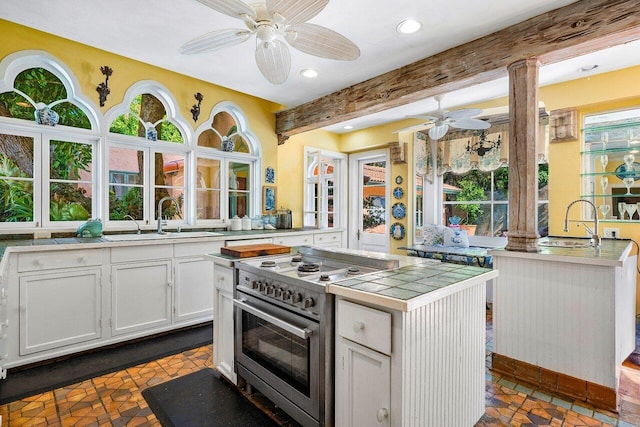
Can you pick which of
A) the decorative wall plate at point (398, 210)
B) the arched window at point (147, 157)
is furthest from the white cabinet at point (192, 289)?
the decorative wall plate at point (398, 210)

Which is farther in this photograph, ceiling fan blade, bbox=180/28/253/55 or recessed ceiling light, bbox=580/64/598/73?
recessed ceiling light, bbox=580/64/598/73

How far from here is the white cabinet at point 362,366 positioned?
1.32 m

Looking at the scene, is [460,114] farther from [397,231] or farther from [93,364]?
[93,364]

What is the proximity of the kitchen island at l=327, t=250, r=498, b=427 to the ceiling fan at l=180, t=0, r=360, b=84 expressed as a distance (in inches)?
55.2

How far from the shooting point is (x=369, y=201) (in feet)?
19.2

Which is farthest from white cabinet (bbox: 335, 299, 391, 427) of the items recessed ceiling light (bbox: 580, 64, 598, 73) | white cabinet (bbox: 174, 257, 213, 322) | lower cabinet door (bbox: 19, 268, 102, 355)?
recessed ceiling light (bbox: 580, 64, 598, 73)

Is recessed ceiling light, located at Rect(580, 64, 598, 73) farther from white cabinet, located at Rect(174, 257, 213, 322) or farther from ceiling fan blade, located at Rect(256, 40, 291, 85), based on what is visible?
→ white cabinet, located at Rect(174, 257, 213, 322)

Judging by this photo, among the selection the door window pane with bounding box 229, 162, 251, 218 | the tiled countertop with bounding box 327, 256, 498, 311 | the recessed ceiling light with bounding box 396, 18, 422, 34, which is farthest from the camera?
the door window pane with bounding box 229, 162, 251, 218

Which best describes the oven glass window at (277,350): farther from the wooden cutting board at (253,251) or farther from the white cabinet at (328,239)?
the white cabinet at (328,239)

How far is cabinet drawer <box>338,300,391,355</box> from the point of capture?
4.25ft

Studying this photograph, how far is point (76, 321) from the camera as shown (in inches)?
103

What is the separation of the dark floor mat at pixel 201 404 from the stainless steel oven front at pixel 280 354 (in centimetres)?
16

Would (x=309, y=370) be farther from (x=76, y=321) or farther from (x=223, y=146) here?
(x=223, y=146)

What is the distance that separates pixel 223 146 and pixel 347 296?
3335 mm
